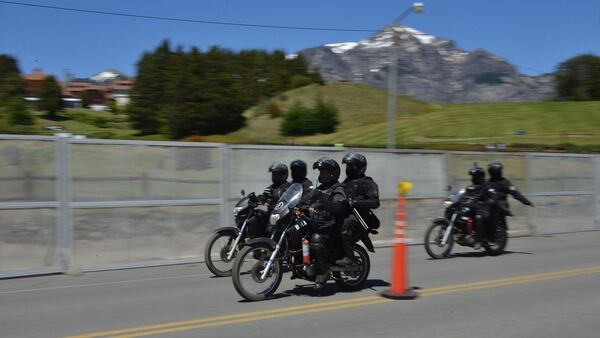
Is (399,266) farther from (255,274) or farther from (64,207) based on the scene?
(64,207)

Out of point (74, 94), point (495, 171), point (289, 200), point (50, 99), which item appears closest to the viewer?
point (289, 200)

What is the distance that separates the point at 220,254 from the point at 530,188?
35.6 ft

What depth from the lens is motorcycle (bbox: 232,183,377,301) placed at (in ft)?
27.4

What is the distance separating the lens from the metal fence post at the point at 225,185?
13.1 m

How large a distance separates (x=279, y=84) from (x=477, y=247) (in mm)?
133707

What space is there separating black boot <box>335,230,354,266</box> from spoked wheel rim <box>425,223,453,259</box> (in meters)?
4.19

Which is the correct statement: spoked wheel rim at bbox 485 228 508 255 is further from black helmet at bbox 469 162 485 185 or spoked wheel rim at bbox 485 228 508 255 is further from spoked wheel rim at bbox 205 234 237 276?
spoked wheel rim at bbox 205 234 237 276

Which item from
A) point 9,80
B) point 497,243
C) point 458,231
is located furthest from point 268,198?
point 9,80

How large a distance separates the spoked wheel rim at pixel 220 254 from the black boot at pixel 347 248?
2.30m

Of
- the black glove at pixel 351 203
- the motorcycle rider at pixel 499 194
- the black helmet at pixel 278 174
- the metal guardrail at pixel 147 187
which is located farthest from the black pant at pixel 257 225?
the motorcycle rider at pixel 499 194

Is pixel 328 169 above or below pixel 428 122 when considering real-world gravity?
below

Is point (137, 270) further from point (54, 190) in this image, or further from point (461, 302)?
point (461, 302)

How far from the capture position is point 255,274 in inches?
333

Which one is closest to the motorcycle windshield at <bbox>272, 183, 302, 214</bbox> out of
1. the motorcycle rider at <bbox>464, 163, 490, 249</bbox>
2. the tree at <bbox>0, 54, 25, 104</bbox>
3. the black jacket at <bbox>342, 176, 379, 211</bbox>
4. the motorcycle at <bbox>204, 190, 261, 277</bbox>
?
the black jacket at <bbox>342, 176, 379, 211</bbox>
